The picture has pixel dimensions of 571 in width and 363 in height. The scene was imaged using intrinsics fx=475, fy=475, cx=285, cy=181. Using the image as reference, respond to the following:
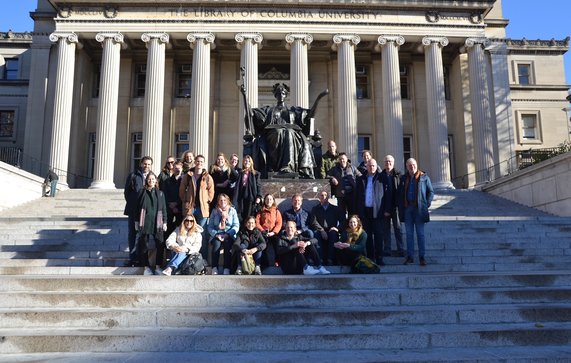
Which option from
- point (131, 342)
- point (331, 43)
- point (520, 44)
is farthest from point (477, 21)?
point (131, 342)

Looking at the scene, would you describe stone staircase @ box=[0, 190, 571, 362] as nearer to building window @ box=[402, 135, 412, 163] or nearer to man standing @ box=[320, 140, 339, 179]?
man standing @ box=[320, 140, 339, 179]

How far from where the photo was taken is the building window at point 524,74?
118 feet

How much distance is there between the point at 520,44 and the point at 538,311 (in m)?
36.5

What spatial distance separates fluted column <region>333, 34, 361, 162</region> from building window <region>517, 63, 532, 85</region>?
16.1m

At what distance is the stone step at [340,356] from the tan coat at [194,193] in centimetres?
407

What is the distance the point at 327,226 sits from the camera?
8805 millimetres

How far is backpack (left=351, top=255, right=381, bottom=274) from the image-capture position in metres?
7.62

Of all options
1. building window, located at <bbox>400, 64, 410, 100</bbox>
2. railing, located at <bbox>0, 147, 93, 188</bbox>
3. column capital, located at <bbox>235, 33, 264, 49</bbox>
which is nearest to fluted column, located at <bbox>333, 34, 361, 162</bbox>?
column capital, located at <bbox>235, 33, 264, 49</bbox>

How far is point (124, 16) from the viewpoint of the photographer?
27.1m

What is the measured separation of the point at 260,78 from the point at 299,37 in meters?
4.50

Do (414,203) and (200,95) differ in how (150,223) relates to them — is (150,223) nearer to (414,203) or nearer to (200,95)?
(414,203)

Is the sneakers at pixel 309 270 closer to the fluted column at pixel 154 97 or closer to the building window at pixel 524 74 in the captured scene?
the fluted column at pixel 154 97

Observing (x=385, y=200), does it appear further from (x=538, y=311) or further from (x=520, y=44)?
(x=520, y=44)

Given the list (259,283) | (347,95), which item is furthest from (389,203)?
(347,95)
